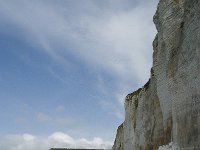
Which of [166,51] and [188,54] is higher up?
[166,51]

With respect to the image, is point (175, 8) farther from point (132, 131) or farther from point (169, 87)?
point (132, 131)

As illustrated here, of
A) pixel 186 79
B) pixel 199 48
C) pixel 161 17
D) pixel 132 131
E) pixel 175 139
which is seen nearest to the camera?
pixel 199 48

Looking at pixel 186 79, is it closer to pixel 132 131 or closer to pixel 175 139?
pixel 175 139

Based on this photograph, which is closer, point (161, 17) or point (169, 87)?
point (169, 87)

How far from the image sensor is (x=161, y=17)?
72.5 feet

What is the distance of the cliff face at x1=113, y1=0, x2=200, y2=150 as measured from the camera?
17.0m

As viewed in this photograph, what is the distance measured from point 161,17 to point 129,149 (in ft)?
52.5

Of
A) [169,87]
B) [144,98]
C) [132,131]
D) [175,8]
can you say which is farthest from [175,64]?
[132,131]

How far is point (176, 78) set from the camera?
779 inches

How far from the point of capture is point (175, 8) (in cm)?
2064

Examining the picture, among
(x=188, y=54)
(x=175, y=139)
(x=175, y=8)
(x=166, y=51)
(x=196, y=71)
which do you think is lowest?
(x=175, y=139)

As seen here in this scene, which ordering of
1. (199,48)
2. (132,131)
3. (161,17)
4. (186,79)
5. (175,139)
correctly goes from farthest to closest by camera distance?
(132,131) → (161,17) → (175,139) → (186,79) → (199,48)

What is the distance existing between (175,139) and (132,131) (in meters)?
15.5

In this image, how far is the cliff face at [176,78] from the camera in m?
17.0
